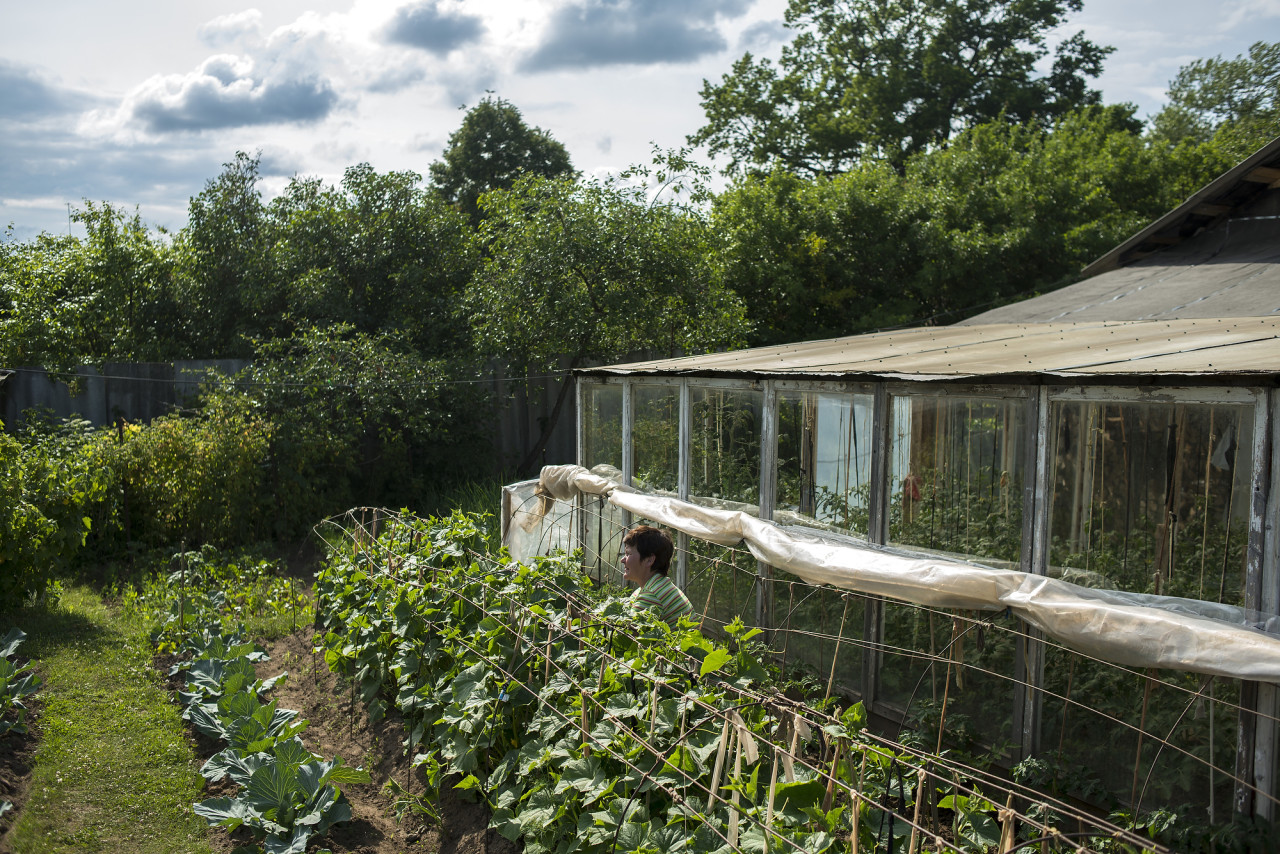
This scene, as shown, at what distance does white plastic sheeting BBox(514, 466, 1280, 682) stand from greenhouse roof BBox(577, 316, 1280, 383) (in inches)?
34.1

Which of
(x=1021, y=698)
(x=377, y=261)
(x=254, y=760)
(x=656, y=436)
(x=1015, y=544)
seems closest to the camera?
(x=254, y=760)

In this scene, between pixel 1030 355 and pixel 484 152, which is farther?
pixel 484 152

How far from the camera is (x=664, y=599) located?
15.6ft

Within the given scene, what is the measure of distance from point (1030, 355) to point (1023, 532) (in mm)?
885

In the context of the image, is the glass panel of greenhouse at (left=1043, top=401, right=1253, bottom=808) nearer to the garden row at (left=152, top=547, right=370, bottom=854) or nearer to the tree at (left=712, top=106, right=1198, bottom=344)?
the garden row at (left=152, top=547, right=370, bottom=854)

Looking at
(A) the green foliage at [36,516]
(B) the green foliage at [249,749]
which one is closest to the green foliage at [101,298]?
(A) the green foliage at [36,516]

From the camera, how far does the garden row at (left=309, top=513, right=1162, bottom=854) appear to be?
288 cm

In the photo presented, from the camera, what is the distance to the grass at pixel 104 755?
414 cm

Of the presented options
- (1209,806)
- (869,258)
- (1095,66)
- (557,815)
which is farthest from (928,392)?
(1095,66)

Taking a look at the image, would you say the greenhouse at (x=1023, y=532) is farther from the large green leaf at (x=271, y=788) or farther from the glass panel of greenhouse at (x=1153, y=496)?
the large green leaf at (x=271, y=788)

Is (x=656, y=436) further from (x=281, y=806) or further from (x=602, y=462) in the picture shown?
(x=281, y=806)

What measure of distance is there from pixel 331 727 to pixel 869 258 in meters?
11.7

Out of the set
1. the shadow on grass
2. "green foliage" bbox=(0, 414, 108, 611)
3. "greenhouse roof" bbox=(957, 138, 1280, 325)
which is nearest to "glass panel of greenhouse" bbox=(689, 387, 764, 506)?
"greenhouse roof" bbox=(957, 138, 1280, 325)

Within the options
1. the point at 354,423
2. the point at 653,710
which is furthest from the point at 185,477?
the point at 653,710
